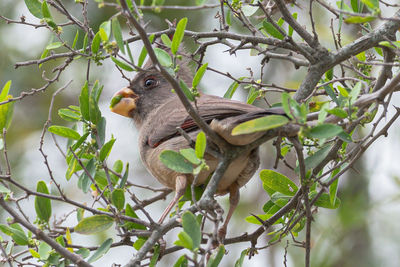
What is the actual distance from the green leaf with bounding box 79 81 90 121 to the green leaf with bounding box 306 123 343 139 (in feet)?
4.84

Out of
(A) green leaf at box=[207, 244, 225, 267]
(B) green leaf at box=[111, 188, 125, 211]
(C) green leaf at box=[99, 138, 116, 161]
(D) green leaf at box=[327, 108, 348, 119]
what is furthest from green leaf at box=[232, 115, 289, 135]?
(C) green leaf at box=[99, 138, 116, 161]

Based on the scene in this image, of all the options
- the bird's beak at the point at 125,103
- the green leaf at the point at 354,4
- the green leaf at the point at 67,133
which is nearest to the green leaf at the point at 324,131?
the green leaf at the point at 354,4

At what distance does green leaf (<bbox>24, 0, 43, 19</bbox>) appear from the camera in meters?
3.73

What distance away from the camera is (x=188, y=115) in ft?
14.0

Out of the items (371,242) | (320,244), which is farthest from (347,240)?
(320,244)

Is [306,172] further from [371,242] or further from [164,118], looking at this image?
[371,242]

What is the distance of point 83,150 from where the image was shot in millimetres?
3729

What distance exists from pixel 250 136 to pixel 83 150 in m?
1.02

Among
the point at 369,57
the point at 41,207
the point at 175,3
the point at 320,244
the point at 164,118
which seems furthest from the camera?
the point at 175,3

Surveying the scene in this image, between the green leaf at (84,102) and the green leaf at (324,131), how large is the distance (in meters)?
1.47

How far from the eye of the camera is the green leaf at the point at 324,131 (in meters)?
2.69

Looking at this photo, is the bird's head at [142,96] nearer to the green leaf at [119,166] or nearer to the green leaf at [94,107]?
the green leaf at [119,166]

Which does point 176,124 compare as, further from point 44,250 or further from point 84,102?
point 44,250

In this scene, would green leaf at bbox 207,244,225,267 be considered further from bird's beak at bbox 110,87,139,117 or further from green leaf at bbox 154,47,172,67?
bird's beak at bbox 110,87,139,117
